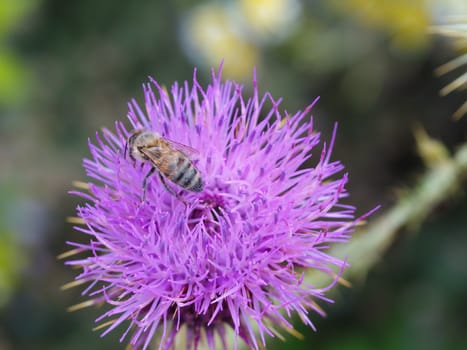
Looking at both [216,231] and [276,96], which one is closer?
[216,231]

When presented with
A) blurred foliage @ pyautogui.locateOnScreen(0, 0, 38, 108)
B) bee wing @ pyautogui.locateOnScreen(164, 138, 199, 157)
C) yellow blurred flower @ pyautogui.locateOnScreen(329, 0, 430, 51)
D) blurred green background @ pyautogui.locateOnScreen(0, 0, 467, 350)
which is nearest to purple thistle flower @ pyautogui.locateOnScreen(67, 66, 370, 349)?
bee wing @ pyautogui.locateOnScreen(164, 138, 199, 157)

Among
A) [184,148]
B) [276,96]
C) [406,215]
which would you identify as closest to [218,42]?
[276,96]

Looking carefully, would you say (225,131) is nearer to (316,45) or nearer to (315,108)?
(316,45)

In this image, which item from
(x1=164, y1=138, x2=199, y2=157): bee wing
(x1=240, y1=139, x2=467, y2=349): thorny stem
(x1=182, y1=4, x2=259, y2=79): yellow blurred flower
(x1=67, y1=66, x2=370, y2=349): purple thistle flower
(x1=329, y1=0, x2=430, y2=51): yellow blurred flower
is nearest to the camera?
(x1=67, y1=66, x2=370, y2=349): purple thistle flower

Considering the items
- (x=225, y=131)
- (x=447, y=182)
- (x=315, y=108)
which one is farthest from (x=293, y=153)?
(x=315, y=108)

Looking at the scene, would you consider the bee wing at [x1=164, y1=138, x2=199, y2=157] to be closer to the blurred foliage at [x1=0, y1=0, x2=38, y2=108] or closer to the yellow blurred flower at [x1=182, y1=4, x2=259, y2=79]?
the blurred foliage at [x1=0, y1=0, x2=38, y2=108]

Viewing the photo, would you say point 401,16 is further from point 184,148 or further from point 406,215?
point 184,148
